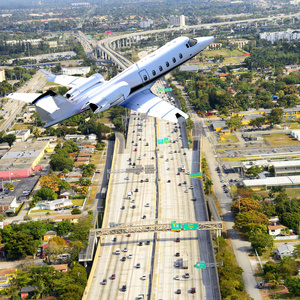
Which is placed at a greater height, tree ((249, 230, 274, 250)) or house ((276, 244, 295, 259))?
tree ((249, 230, 274, 250))

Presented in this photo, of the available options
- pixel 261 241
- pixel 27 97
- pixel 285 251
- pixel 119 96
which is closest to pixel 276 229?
pixel 261 241

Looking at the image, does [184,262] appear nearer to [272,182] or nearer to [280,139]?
[272,182]

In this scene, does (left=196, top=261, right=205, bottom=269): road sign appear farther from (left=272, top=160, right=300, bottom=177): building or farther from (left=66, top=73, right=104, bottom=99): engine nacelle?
(left=272, top=160, right=300, bottom=177): building

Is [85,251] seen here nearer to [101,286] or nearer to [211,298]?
[101,286]

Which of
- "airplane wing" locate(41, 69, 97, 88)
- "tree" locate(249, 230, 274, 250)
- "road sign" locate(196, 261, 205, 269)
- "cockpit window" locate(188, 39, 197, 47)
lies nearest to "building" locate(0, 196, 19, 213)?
"road sign" locate(196, 261, 205, 269)

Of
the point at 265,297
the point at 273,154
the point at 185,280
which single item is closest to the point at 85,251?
the point at 185,280

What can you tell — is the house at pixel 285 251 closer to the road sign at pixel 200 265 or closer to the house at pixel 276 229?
the house at pixel 276 229

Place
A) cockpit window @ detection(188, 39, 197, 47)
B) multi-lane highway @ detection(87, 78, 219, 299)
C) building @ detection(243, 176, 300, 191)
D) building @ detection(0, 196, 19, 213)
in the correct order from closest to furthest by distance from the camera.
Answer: cockpit window @ detection(188, 39, 197, 47)
multi-lane highway @ detection(87, 78, 219, 299)
building @ detection(0, 196, 19, 213)
building @ detection(243, 176, 300, 191)
